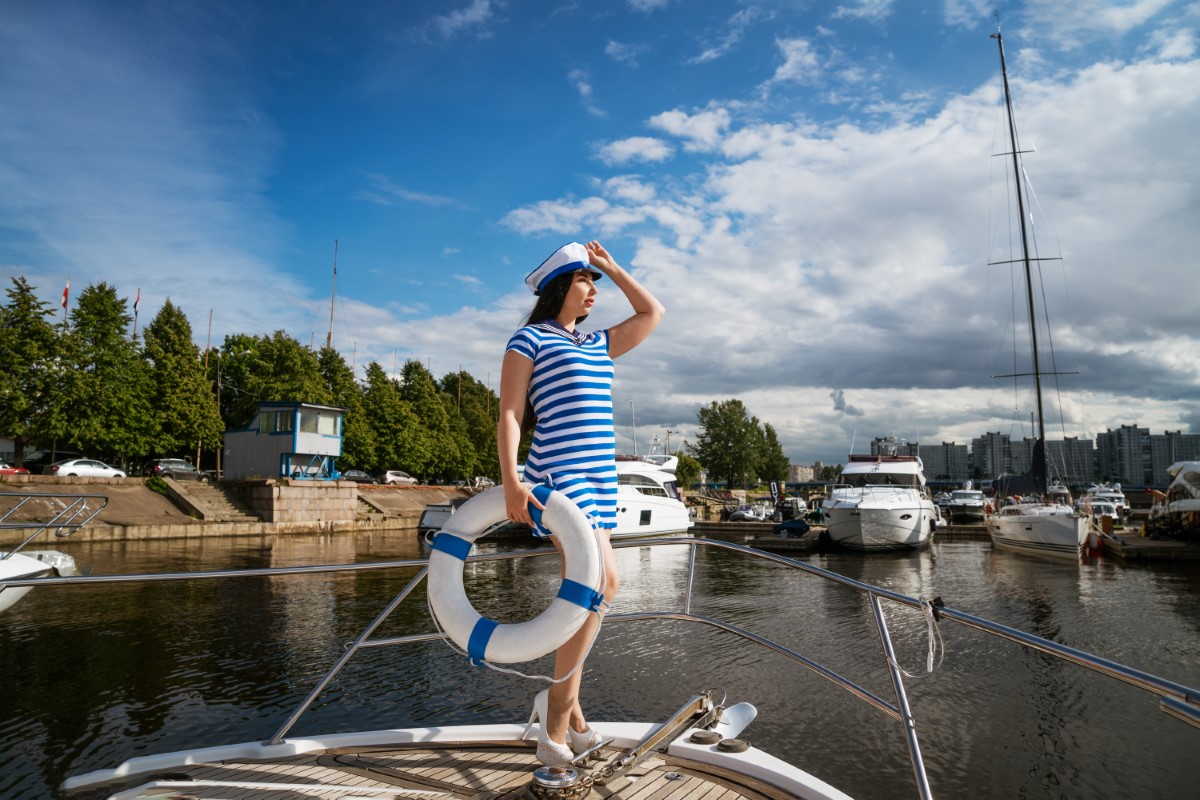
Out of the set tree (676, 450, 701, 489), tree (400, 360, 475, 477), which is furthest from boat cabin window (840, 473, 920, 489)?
tree (676, 450, 701, 489)

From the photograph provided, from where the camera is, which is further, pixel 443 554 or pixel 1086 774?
pixel 1086 774

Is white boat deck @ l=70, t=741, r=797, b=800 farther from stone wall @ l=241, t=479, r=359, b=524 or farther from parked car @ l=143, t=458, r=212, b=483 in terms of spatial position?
parked car @ l=143, t=458, r=212, b=483

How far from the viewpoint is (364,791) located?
2.49 metres

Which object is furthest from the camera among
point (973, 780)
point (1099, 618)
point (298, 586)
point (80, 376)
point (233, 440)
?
point (233, 440)

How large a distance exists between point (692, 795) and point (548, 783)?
1.66 ft

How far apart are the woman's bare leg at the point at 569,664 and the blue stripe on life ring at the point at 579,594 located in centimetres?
14

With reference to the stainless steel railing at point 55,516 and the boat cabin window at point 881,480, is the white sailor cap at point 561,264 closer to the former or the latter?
the stainless steel railing at point 55,516

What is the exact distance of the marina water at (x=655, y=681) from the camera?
17.1 feet

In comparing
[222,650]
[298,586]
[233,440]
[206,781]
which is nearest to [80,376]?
[233,440]

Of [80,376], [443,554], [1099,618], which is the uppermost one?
[80,376]

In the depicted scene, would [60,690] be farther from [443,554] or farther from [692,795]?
[692,795]

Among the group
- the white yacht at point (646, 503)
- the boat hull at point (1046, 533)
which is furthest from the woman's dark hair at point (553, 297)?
the white yacht at point (646, 503)

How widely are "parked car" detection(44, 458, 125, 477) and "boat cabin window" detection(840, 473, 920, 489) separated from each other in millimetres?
28690

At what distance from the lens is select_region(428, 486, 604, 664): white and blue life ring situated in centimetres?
231
